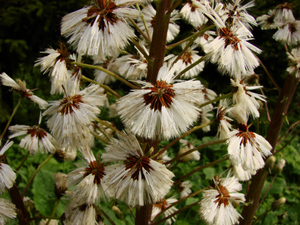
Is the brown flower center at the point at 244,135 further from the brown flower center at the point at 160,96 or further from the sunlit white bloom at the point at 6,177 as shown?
the sunlit white bloom at the point at 6,177

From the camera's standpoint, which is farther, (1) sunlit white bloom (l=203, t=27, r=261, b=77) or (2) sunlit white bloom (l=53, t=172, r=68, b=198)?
(2) sunlit white bloom (l=53, t=172, r=68, b=198)

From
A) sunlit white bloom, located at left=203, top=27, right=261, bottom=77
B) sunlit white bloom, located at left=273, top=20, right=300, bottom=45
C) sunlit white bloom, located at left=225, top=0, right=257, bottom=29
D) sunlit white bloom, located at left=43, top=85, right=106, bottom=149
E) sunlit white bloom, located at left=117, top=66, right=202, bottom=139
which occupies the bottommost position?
sunlit white bloom, located at left=43, top=85, right=106, bottom=149

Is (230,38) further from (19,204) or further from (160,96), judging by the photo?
(19,204)

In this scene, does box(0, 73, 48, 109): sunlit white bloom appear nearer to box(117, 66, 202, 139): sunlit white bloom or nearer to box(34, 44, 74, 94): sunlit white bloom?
box(34, 44, 74, 94): sunlit white bloom

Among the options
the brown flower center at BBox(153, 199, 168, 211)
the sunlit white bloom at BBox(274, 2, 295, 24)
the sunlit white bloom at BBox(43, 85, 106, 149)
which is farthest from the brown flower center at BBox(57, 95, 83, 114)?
the sunlit white bloom at BBox(274, 2, 295, 24)

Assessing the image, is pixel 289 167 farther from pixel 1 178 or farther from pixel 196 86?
pixel 1 178

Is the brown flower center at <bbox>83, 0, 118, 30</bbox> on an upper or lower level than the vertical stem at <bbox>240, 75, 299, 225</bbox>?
upper

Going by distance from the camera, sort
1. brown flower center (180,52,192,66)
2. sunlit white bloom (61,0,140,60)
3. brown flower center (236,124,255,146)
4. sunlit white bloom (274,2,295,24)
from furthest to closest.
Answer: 1. sunlit white bloom (274,2,295,24)
2. brown flower center (180,52,192,66)
3. brown flower center (236,124,255,146)
4. sunlit white bloom (61,0,140,60)
